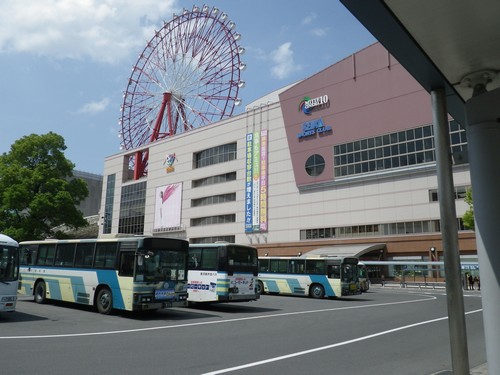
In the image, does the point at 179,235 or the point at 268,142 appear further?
the point at 179,235

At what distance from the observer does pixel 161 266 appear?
14453mm

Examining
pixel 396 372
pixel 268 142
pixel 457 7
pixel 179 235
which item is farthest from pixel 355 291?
pixel 179 235

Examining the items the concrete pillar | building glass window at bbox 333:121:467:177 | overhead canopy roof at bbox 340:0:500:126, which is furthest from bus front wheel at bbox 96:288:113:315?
building glass window at bbox 333:121:467:177

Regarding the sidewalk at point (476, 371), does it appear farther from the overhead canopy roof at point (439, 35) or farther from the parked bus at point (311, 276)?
the parked bus at point (311, 276)

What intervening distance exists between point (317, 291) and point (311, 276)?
0.96m

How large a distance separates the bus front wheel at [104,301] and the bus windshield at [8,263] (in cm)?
304

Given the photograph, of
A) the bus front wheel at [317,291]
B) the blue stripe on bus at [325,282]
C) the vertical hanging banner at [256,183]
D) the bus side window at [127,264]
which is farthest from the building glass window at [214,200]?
the bus side window at [127,264]

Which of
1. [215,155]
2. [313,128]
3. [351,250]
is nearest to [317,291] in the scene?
[351,250]

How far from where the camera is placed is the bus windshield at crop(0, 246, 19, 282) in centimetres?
1233

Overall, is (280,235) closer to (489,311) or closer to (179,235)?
(179,235)

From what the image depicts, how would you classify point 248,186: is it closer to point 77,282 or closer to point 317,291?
point 317,291

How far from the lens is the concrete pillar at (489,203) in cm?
476

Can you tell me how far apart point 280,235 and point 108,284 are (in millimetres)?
38342

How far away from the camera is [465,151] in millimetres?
5379
